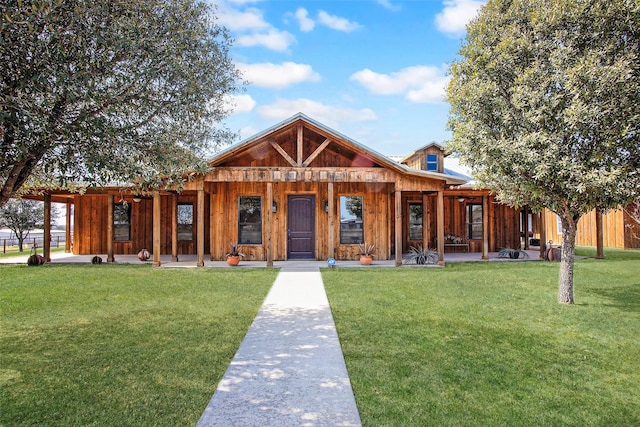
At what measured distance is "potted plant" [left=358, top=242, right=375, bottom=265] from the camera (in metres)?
12.9

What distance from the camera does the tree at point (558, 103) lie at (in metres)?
5.88

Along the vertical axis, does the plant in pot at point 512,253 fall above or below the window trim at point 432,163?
below

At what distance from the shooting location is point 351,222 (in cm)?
1456

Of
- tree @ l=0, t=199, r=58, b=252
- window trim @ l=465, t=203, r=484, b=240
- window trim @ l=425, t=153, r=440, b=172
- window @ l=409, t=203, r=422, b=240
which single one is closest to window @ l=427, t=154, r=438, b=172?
window trim @ l=425, t=153, r=440, b=172

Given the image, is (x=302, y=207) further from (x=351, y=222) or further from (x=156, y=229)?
(x=156, y=229)

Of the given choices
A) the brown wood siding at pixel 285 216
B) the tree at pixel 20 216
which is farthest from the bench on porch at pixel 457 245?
the tree at pixel 20 216

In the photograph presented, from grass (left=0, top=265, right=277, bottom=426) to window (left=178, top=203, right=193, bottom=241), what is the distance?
674 cm

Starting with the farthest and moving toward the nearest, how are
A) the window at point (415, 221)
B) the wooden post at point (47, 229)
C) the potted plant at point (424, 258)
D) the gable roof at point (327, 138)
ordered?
the window at point (415, 221)
the wooden post at point (47, 229)
the potted plant at point (424, 258)
the gable roof at point (327, 138)

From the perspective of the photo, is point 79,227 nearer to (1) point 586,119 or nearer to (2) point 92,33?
(2) point 92,33

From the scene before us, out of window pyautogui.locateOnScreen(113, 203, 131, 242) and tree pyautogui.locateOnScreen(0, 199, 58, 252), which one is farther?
tree pyautogui.locateOnScreen(0, 199, 58, 252)

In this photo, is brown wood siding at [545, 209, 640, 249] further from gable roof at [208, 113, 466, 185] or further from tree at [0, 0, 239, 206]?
tree at [0, 0, 239, 206]

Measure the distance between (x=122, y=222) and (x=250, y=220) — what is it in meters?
6.33

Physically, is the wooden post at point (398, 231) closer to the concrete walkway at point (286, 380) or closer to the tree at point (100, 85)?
the concrete walkway at point (286, 380)

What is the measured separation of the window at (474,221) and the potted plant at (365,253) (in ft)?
19.0
